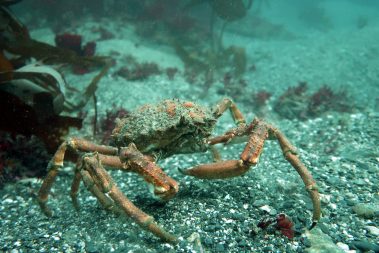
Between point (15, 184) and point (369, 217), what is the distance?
198 inches

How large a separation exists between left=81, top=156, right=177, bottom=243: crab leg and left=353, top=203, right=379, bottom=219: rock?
2094 mm

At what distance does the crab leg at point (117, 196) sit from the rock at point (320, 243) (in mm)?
1297

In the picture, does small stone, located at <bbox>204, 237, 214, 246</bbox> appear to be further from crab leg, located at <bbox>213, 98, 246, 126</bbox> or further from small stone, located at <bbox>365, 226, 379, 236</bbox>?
crab leg, located at <bbox>213, 98, 246, 126</bbox>

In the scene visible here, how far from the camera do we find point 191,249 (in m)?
2.90

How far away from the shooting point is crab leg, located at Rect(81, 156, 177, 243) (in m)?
2.87

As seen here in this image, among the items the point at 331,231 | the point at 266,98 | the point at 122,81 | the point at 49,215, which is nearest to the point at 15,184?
the point at 49,215

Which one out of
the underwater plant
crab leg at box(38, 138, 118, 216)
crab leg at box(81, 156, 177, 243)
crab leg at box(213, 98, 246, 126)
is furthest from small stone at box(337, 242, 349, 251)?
the underwater plant

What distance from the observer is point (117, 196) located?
9.91 feet

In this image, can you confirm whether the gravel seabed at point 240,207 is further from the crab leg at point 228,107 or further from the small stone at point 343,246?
the crab leg at point 228,107

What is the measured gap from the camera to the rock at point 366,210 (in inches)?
134

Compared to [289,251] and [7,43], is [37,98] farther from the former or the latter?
[289,251]

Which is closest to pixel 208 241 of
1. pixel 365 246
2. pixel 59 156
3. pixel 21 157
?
pixel 365 246

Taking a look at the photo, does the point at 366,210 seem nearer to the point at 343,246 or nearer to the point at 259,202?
the point at 343,246

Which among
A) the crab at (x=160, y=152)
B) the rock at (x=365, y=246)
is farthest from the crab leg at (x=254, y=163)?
the rock at (x=365, y=246)
